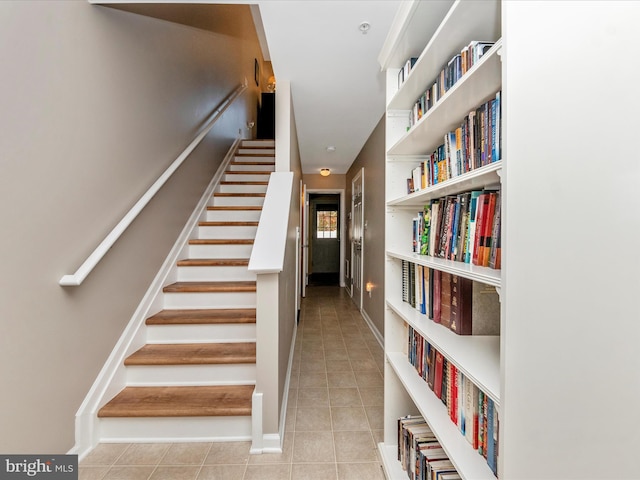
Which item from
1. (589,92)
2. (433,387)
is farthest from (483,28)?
(433,387)

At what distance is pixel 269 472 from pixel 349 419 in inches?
23.5

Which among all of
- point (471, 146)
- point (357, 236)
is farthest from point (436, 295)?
point (357, 236)

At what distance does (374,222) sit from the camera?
357 cm

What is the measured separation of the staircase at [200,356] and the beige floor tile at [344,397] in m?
0.61

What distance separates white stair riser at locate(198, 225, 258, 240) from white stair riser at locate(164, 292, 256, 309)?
2.61 feet

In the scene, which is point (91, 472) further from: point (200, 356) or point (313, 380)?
point (313, 380)

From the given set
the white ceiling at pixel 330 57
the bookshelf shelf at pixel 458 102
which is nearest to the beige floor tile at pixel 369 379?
the bookshelf shelf at pixel 458 102

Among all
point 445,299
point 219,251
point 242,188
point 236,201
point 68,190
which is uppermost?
point 242,188

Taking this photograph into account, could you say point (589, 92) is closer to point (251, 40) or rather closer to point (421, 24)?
point (421, 24)

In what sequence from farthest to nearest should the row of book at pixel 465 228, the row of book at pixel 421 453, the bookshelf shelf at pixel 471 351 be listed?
1. the row of book at pixel 421 453
2. the row of book at pixel 465 228
3. the bookshelf shelf at pixel 471 351

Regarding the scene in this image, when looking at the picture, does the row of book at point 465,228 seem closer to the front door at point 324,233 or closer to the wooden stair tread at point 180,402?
the wooden stair tread at point 180,402

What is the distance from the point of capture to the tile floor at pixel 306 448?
138 cm

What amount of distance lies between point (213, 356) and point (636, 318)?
6.03 feet

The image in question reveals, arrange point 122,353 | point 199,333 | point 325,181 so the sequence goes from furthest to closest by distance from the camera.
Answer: point 325,181
point 199,333
point 122,353
